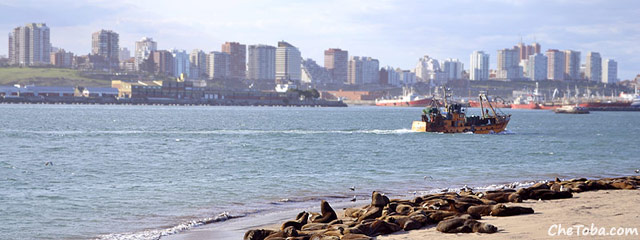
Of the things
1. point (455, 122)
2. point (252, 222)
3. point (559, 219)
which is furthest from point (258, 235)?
point (455, 122)

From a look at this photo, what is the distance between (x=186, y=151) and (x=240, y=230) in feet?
84.0

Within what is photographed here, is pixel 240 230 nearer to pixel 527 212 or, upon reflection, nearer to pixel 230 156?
pixel 527 212

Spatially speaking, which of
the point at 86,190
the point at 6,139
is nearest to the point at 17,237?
the point at 86,190

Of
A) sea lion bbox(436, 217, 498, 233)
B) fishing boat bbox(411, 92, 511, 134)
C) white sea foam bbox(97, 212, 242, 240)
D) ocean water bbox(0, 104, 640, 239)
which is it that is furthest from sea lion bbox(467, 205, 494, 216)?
fishing boat bbox(411, 92, 511, 134)

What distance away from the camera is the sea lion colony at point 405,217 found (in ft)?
41.6

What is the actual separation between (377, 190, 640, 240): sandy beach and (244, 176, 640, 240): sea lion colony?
20 cm

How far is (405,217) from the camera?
13.9m

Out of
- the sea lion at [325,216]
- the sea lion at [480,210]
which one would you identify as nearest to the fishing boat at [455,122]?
the sea lion at [480,210]

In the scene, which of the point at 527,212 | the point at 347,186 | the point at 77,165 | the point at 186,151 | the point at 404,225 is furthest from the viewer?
the point at 186,151

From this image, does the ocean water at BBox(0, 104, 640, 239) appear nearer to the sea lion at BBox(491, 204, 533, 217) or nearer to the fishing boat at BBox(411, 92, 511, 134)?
the fishing boat at BBox(411, 92, 511, 134)

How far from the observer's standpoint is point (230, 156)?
36.9 meters

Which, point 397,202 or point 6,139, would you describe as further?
point 6,139

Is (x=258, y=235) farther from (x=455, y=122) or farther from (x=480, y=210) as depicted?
(x=455, y=122)

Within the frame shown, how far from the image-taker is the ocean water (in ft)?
58.2
